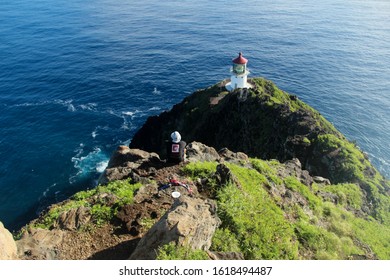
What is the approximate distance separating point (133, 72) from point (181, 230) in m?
78.9

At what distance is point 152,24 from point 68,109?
229 ft

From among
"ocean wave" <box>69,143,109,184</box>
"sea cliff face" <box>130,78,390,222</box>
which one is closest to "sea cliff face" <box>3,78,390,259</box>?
"sea cliff face" <box>130,78,390,222</box>

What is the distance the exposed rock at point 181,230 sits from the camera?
35.4 ft

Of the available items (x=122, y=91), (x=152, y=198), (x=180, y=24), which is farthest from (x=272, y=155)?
(x=180, y=24)

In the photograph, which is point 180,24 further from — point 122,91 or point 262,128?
point 262,128

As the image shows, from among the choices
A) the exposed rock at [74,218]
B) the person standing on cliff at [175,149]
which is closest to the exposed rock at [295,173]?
the person standing on cliff at [175,149]

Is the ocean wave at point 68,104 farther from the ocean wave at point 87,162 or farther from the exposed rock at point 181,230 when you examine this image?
the exposed rock at point 181,230

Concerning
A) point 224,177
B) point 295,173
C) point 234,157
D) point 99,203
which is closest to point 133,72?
point 234,157

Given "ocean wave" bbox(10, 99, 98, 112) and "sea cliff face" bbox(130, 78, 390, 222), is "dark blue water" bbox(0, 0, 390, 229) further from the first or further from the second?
"sea cliff face" bbox(130, 78, 390, 222)

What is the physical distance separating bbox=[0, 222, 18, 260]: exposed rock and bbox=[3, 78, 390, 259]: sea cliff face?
1.90ft

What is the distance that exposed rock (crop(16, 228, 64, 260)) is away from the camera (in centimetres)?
1265

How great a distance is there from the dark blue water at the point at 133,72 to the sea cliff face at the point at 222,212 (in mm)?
27860

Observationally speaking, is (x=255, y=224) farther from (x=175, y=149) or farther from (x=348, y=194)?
(x=348, y=194)

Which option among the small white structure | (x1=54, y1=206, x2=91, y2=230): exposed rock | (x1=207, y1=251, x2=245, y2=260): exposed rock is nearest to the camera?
(x1=207, y1=251, x2=245, y2=260): exposed rock
